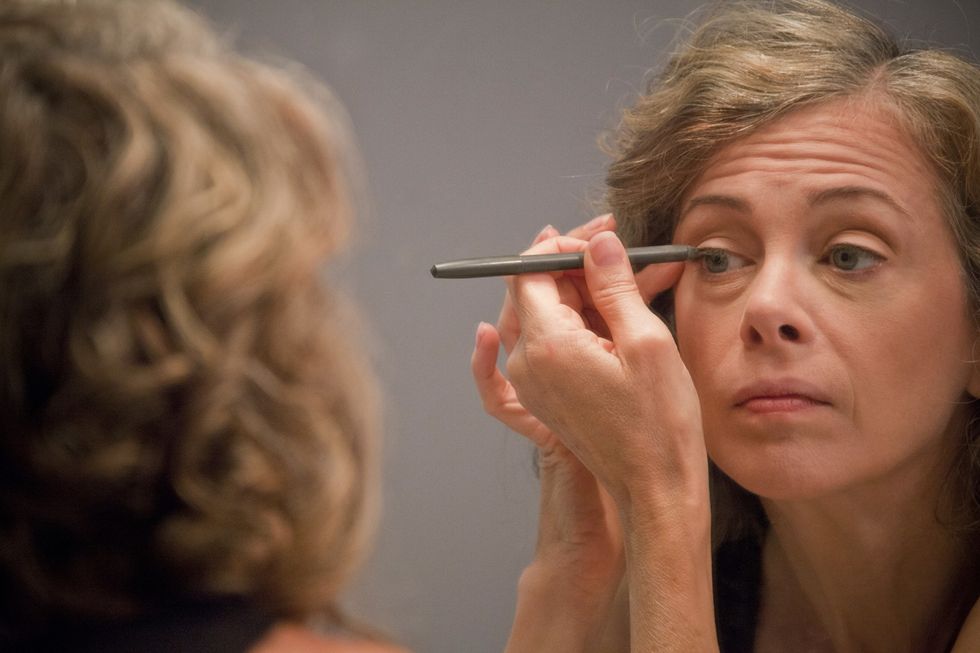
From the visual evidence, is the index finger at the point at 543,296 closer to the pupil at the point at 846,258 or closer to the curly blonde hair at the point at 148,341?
the pupil at the point at 846,258

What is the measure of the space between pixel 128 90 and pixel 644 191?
1.95 feet

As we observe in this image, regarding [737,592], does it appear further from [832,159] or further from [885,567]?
[832,159]

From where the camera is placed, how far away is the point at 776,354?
77 centimetres

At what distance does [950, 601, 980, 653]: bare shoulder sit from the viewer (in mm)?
766

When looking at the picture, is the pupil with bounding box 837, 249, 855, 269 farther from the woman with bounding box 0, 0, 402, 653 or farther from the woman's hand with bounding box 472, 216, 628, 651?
the woman with bounding box 0, 0, 402, 653

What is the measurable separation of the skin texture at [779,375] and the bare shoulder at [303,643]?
319 millimetres

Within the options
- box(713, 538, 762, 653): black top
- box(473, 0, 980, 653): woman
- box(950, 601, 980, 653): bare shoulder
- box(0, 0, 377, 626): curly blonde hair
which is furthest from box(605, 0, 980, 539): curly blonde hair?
box(0, 0, 377, 626): curly blonde hair

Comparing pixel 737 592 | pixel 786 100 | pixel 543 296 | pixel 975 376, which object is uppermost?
pixel 786 100

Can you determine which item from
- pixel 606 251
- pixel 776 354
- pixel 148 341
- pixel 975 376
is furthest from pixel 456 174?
pixel 148 341

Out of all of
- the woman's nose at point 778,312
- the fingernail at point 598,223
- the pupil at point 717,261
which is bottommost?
the woman's nose at point 778,312

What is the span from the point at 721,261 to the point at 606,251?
14cm

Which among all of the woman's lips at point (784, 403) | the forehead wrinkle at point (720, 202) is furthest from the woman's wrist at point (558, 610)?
the forehead wrinkle at point (720, 202)

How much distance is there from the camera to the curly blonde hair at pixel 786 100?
32.6 inches

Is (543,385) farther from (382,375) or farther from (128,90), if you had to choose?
(128,90)
